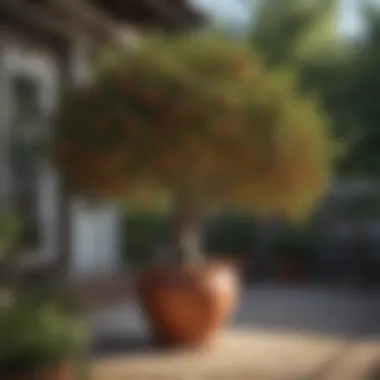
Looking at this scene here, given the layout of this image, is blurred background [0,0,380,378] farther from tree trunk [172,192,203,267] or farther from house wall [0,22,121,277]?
tree trunk [172,192,203,267]

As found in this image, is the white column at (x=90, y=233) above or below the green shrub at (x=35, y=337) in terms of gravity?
above

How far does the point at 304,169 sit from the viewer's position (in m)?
6.82

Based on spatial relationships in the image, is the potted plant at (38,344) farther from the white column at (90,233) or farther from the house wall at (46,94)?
the white column at (90,233)

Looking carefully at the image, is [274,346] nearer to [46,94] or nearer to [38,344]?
[38,344]

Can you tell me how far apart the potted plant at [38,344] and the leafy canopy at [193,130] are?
1872mm

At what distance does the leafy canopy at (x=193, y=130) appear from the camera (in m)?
6.58

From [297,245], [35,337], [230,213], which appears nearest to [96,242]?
[230,213]

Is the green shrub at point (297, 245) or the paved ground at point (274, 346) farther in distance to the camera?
the green shrub at point (297, 245)

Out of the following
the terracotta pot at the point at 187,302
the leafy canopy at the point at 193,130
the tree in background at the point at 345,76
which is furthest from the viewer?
the tree in background at the point at 345,76

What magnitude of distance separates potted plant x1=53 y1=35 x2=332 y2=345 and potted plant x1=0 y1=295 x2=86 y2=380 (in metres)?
1.90

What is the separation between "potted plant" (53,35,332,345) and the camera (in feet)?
21.6

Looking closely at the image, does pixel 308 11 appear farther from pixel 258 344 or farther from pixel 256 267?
pixel 258 344

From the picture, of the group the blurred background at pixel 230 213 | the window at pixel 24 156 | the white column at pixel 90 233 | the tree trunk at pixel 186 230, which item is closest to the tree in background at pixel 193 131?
the tree trunk at pixel 186 230

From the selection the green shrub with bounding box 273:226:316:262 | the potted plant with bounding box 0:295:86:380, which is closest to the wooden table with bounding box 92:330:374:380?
the potted plant with bounding box 0:295:86:380
